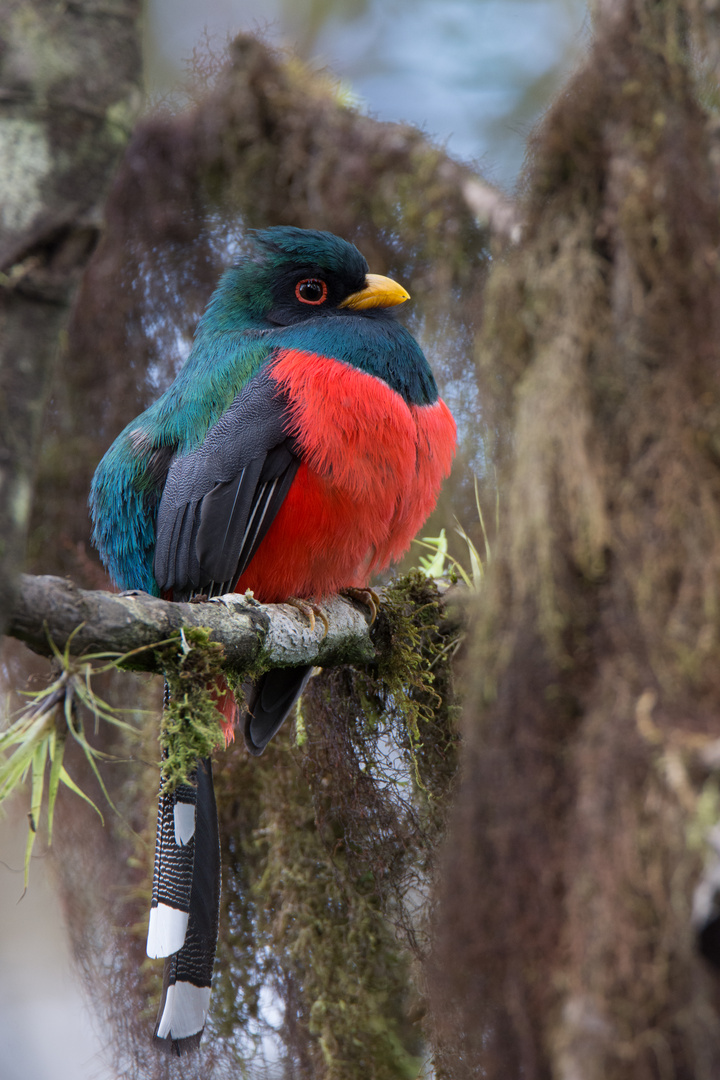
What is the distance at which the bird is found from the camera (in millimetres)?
3227

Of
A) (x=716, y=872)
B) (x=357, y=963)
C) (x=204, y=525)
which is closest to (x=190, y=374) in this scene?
(x=204, y=525)

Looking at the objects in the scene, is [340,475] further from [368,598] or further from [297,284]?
[297,284]

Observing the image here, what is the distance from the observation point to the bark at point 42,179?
1511mm

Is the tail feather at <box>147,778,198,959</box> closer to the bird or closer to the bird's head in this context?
the bird

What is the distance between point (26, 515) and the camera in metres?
1.53

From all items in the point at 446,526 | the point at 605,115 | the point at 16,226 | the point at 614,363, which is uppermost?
the point at 446,526

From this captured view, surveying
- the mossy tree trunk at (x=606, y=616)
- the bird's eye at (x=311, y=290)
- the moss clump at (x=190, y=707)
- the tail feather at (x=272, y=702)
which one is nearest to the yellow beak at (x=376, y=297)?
the bird's eye at (x=311, y=290)

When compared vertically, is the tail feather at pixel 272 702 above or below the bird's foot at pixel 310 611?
below

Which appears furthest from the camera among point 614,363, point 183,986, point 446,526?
point 446,526

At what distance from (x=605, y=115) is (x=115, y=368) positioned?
3.72 m

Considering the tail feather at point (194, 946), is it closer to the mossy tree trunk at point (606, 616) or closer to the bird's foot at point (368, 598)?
the bird's foot at point (368, 598)

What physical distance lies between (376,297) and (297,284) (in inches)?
15.0

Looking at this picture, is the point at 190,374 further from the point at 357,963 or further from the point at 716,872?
the point at 716,872

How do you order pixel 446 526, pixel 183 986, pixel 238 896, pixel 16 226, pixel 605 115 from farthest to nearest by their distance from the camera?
pixel 446 526
pixel 238 896
pixel 183 986
pixel 605 115
pixel 16 226
